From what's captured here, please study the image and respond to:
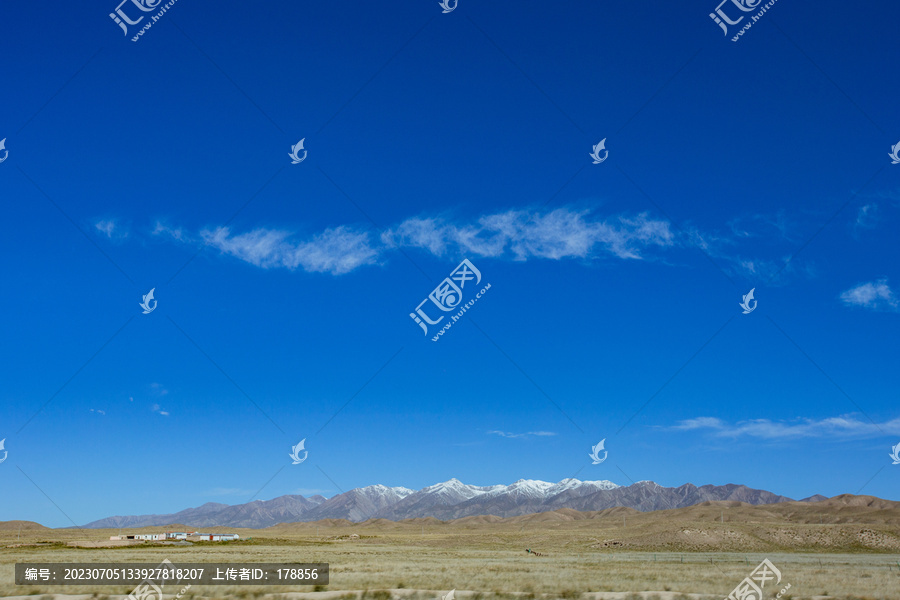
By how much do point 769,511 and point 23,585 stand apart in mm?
205406

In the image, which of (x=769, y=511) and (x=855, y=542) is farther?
(x=769, y=511)

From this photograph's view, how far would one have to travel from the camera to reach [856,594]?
32.2m

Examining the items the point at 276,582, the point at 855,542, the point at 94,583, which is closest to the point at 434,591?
the point at 276,582

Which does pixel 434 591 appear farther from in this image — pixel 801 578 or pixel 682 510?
pixel 682 510

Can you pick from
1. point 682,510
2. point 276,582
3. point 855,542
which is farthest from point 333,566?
point 682,510

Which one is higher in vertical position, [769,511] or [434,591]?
[769,511]

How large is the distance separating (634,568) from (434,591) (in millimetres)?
23593

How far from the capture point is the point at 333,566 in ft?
162

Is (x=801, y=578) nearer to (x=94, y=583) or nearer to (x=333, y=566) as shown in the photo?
(x=333, y=566)

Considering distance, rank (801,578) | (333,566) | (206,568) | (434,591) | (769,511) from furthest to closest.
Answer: (769,511), (333,566), (206,568), (801,578), (434,591)

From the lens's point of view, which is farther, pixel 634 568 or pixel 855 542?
pixel 855 542

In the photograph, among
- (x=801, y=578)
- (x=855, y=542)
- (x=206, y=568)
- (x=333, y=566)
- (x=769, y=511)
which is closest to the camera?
(x=801, y=578)

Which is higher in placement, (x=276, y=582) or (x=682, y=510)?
(x=682, y=510)

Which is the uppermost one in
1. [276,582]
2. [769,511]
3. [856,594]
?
[769,511]
